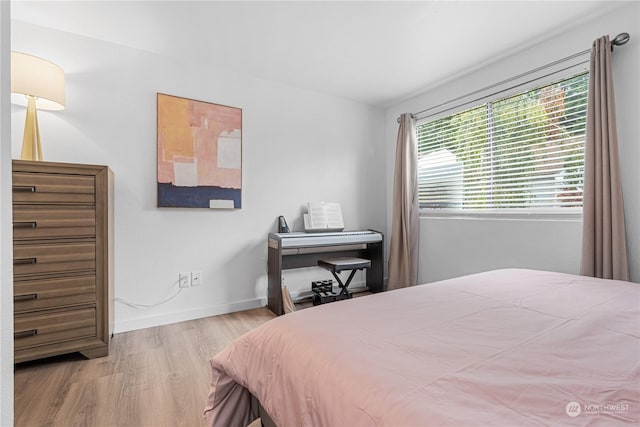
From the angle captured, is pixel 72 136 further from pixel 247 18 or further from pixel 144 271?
pixel 247 18

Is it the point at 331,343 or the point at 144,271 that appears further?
the point at 144,271

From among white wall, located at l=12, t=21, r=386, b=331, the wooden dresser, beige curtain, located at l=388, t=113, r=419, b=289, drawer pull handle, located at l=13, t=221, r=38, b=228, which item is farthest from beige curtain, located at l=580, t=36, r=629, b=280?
drawer pull handle, located at l=13, t=221, r=38, b=228

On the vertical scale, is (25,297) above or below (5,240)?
below

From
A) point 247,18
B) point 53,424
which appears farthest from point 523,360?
point 247,18

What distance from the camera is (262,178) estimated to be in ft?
10.1

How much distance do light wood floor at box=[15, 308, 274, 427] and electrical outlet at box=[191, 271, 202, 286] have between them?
1.59 feet

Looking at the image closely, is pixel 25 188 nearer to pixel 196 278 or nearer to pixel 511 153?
pixel 196 278

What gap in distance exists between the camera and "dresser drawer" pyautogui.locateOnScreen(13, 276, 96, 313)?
5.80 ft

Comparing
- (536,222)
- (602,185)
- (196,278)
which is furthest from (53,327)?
(602,185)

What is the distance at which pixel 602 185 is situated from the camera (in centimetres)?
198

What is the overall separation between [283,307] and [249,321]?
13.0 inches

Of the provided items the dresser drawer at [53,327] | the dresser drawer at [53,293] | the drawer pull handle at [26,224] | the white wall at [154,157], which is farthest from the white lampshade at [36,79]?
the dresser drawer at [53,327]

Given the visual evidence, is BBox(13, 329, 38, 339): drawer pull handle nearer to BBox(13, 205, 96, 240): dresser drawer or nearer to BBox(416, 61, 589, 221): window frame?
BBox(13, 205, 96, 240): dresser drawer

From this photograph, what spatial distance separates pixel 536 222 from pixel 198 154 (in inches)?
117
